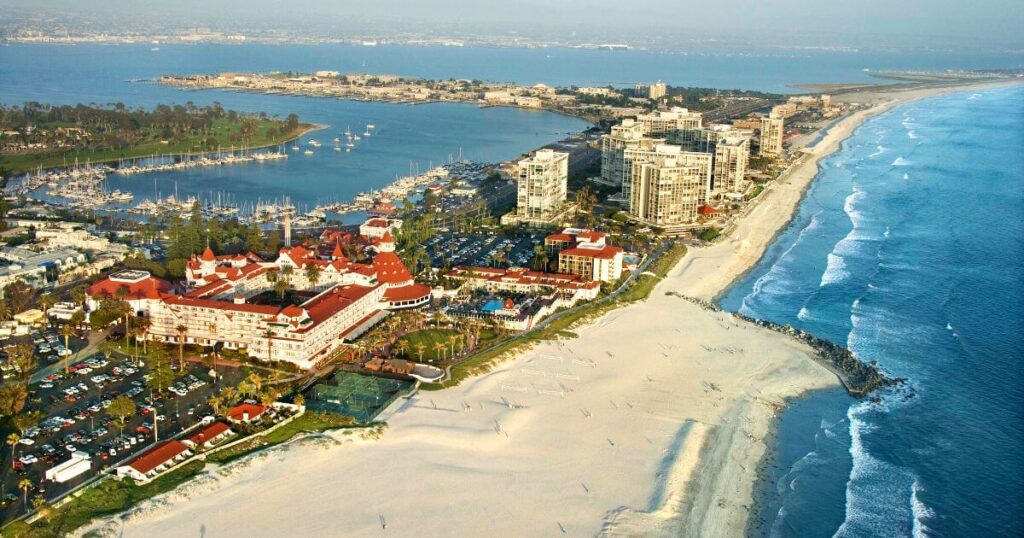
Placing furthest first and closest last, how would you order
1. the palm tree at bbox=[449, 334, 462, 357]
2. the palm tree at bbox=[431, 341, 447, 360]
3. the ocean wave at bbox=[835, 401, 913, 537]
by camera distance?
the palm tree at bbox=[449, 334, 462, 357] < the palm tree at bbox=[431, 341, 447, 360] < the ocean wave at bbox=[835, 401, 913, 537]

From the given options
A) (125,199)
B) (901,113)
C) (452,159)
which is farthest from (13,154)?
(901,113)

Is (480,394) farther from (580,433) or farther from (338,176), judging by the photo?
(338,176)

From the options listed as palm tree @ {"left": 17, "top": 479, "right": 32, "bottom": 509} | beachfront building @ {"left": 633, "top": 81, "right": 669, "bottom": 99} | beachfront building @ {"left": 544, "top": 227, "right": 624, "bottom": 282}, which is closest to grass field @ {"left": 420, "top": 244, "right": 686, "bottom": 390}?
beachfront building @ {"left": 544, "top": 227, "right": 624, "bottom": 282}

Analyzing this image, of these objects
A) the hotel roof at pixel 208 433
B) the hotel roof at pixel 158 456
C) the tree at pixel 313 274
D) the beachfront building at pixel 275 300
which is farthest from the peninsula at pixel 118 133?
the hotel roof at pixel 158 456

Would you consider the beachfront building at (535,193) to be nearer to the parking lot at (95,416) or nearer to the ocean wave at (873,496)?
the parking lot at (95,416)

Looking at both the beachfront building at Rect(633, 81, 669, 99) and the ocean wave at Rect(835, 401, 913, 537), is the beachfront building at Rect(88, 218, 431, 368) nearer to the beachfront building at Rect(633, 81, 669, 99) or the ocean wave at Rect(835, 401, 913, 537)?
the ocean wave at Rect(835, 401, 913, 537)

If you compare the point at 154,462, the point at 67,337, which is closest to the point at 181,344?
the point at 67,337

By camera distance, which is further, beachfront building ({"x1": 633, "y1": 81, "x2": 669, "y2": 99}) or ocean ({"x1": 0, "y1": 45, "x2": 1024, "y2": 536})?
beachfront building ({"x1": 633, "y1": 81, "x2": 669, "y2": 99})
